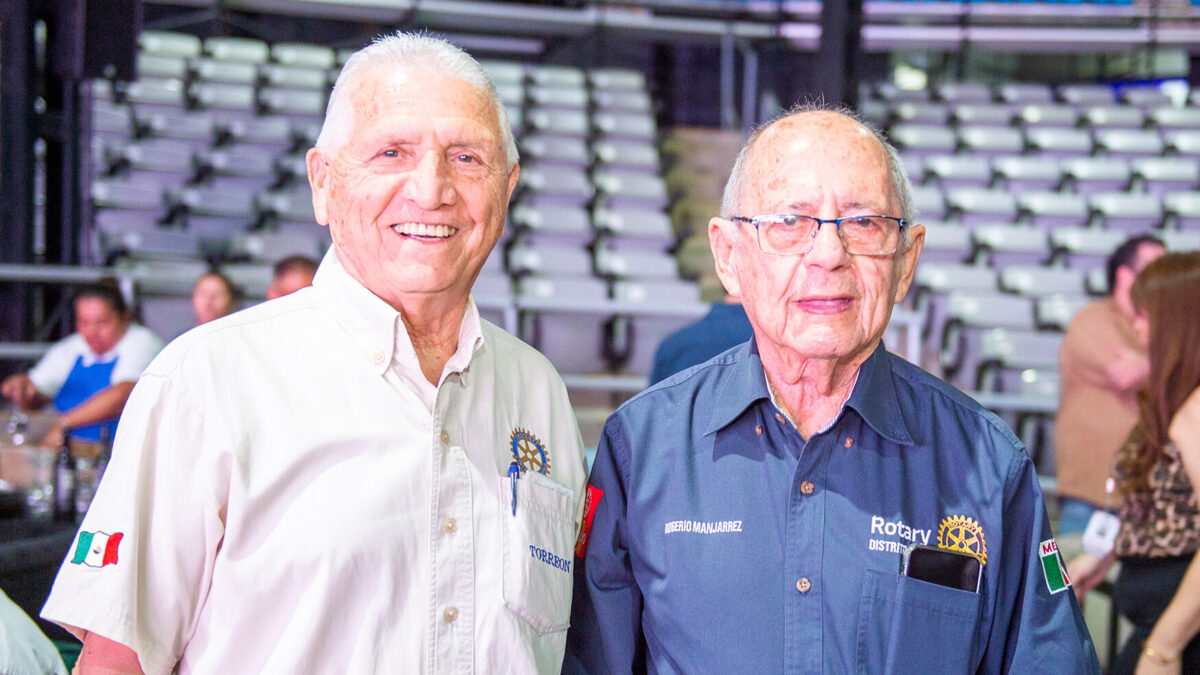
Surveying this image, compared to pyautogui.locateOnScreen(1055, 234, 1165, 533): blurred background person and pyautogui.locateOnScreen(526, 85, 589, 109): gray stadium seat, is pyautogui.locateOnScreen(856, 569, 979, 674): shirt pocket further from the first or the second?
pyautogui.locateOnScreen(526, 85, 589, 109): gray stadium seat

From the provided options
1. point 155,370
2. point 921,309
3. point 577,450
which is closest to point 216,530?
point 155,370

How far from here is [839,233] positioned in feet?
4.19

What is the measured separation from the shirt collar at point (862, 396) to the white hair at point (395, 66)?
1.51 ft

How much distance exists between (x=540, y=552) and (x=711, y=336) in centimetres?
135

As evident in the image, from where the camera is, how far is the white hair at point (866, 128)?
132 cm

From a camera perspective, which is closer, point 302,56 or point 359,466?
point 359,466

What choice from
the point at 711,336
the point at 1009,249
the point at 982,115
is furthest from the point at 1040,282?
the point at 711,336

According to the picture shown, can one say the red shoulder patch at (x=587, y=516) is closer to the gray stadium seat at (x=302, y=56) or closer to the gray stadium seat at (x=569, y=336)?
the gray stadium seat at (x=569, y=336)

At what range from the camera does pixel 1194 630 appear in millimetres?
2188

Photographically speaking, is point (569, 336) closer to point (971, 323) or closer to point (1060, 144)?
point (971, 323)

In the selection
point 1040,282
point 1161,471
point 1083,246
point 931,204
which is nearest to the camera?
point 1161,471

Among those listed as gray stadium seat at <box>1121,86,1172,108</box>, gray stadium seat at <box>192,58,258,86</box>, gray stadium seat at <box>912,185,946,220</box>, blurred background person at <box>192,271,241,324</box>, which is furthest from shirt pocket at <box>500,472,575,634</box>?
gray stadium seat at <box>1121,86,1172,108</box>

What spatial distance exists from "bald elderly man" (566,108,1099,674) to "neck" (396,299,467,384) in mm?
278

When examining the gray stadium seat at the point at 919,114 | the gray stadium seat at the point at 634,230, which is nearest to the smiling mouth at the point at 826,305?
the gray stadium seat at the point at 634,230
